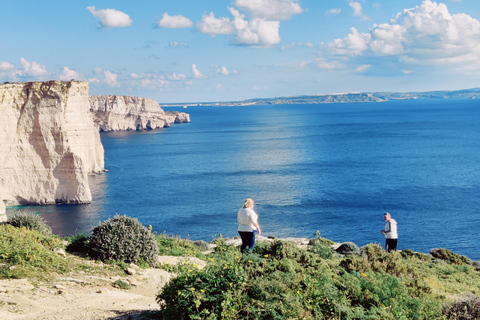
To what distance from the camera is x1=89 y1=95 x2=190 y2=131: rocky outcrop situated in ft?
516

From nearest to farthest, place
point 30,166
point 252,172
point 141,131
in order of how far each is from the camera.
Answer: point 30,166
point 252,172
point 141,131

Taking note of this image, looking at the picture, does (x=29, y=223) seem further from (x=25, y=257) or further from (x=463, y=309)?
(x=463, y=309)

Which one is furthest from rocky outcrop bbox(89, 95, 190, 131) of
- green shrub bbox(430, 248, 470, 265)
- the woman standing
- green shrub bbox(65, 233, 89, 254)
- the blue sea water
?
the woman standing

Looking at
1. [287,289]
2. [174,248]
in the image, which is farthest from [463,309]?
[174,248]

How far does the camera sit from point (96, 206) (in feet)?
174

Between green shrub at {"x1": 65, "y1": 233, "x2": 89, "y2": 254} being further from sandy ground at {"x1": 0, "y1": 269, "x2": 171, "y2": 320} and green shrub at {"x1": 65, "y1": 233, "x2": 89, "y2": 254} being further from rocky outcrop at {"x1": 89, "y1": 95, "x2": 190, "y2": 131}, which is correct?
rocky outcrop at {"x1": 89, "y1": 95, "x2": 190, "y2": 131}

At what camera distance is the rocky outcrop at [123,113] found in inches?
6186

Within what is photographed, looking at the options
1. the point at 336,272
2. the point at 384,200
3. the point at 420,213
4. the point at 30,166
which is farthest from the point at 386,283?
the point at 30,166

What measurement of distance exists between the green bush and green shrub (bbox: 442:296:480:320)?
803cm

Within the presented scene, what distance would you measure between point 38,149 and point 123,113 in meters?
115

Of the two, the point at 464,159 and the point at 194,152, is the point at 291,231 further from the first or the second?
the point at 194,152

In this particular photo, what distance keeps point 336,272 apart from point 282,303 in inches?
114

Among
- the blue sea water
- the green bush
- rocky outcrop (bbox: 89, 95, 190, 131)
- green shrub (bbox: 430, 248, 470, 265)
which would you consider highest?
rocky outcrop (bbox: 89, 95, 190, 131)

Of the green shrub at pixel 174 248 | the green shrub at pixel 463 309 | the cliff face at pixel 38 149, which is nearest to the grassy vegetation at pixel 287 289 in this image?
the green shrub at pixel 463 309
